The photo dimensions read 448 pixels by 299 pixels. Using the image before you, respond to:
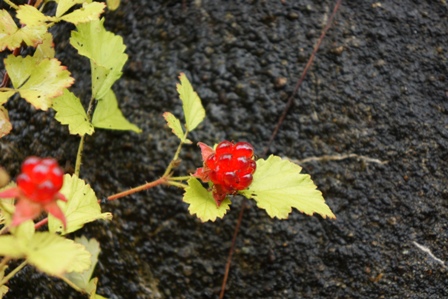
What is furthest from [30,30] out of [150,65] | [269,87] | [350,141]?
[350,141]

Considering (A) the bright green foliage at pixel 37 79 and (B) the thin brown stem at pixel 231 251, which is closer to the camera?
(A) the bright green foliage at pixel 37 79

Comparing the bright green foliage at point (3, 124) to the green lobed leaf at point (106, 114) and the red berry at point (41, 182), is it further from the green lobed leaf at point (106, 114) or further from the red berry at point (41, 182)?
the red berry at point (41, 182)

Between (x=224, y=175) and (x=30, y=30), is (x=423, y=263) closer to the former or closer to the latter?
(x=224, y=175)

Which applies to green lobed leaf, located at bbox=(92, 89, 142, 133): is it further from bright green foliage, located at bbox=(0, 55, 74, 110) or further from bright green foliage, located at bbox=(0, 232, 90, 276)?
bright green foliage, located at bbox=(0, 232, 90, 276)

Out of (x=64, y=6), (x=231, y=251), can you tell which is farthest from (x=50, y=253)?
(x=231, y=251)

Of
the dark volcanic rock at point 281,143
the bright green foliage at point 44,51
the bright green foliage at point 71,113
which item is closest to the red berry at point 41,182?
the bright green foliage at point 71,113

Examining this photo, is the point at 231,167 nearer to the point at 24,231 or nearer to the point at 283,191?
the point at 283,191
